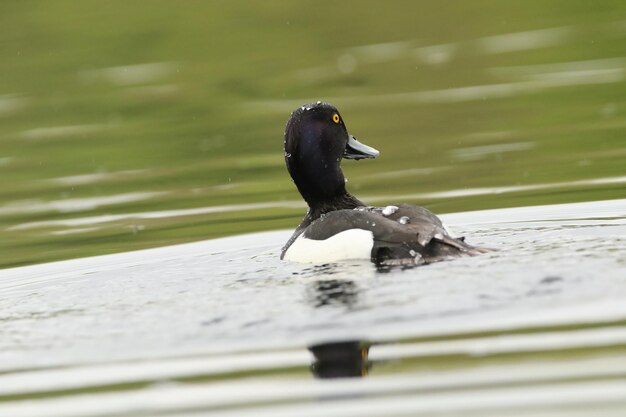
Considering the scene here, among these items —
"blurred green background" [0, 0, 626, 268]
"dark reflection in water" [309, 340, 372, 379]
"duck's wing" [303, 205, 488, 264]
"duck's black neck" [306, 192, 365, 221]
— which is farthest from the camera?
"blurred green background" [0, 0, 626, 268]

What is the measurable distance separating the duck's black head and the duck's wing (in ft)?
3.84

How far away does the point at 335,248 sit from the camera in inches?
447

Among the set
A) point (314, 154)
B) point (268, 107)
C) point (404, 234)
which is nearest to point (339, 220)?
point (404, 234)

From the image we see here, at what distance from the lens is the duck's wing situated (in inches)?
426

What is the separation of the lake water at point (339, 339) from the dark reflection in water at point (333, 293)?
0.09 ft

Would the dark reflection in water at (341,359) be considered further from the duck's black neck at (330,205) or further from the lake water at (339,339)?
the duck's black neck at (330,205)

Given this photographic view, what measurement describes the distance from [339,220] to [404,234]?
74 centimetres

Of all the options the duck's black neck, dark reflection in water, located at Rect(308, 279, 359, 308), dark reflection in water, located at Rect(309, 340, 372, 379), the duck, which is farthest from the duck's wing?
dark reflection in water, located at Rect(309, 340, 372, 379)

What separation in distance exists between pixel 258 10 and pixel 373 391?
2302 cm

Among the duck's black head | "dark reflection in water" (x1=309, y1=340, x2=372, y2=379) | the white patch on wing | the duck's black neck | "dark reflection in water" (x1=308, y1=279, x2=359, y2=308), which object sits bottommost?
"dark reflection in water" (x1=309, y1=340, x2=372, y2=379)

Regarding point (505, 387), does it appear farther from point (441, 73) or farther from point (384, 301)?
point (441, 73)

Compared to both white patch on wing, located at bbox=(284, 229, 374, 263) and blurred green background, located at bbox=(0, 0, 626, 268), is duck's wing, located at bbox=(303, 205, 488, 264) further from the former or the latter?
blurred green background, located at bbox=(0, 0, 626, 268)

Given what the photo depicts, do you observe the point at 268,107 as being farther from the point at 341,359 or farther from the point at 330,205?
the point at 341,359

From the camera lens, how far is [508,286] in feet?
31.4
